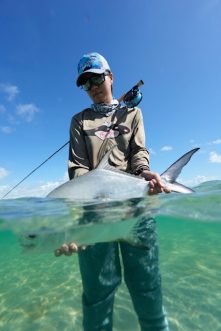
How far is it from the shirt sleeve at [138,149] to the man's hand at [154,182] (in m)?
0.11

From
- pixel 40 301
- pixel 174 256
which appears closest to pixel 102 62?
pixel 40 301

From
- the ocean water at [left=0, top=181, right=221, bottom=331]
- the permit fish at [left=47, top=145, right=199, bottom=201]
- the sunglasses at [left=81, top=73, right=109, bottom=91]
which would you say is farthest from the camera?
the ocean water at [left=0, top=181, right=221, bottom=331]

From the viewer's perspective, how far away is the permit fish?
3117 mm

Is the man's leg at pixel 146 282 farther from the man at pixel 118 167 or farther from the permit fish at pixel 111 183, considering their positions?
the permit fish at pixel 111 183

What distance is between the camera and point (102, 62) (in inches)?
142

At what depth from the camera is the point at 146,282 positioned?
114 inches

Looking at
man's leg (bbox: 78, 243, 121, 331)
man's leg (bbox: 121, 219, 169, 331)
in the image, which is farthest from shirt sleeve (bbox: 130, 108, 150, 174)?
man's leg (bbox: 78, 243, 121, 331)

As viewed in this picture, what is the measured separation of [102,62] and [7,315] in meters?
5.46

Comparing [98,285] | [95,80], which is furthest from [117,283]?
[95,80]

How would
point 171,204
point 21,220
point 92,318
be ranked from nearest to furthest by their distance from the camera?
point 92,318, point 21,220, point 171,204

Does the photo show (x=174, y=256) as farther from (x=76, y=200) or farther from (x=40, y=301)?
(x=76, y=200)

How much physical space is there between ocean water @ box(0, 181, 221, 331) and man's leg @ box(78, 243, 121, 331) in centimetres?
40

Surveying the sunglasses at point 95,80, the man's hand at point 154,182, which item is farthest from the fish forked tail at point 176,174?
the sunglasses at point 95,80

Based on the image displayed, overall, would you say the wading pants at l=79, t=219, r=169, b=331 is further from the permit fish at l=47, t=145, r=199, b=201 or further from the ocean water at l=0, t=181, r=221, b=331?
the permit fish at l=47, t=145, r=199, b=201
